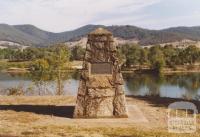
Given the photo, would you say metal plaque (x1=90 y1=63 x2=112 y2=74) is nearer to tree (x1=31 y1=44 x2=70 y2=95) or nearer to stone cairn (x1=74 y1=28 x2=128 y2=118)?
stone cairn (x1=74 y1=28 x2=128 y2=118)

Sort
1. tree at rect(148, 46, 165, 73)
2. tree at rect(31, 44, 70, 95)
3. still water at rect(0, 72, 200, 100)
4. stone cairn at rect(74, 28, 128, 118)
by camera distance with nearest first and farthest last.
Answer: stone cairn at rect(74, 28, 128, 118) → still water at rect(0, 72, 200, 100) → tree at rect(31, 44, 70, 95) → tree at rect(148, 46, 165, 73)

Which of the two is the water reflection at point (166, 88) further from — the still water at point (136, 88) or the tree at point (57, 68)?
the tree at point (57, 68)

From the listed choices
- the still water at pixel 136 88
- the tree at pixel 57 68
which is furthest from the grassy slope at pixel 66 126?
the tree at pixel 57 68

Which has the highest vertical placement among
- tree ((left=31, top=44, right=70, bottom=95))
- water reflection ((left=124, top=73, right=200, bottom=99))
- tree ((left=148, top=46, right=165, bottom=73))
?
tree ((left=31, top=44, right=70, bottom=95))

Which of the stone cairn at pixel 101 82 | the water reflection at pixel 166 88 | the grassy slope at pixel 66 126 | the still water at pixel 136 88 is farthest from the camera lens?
the water reflection at pixel 166 88

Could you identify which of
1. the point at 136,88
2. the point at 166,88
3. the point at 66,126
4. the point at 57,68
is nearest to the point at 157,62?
the point at 166,88

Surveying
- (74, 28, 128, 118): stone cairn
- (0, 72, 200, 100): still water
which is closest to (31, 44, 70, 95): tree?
(0, 72, 200, 100): still water

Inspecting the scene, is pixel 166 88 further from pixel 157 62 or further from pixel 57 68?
pixel 157 62

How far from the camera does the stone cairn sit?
16078mm

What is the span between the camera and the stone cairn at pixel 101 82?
16078 millimetres

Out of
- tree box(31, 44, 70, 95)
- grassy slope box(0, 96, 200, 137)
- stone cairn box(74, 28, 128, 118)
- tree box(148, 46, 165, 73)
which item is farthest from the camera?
tree box(148, 46, 165, 73)

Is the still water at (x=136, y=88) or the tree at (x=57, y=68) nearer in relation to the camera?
the still water at (x=136, y=88)

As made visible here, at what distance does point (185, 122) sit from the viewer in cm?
1394

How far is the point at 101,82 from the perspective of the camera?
52.8 feet
